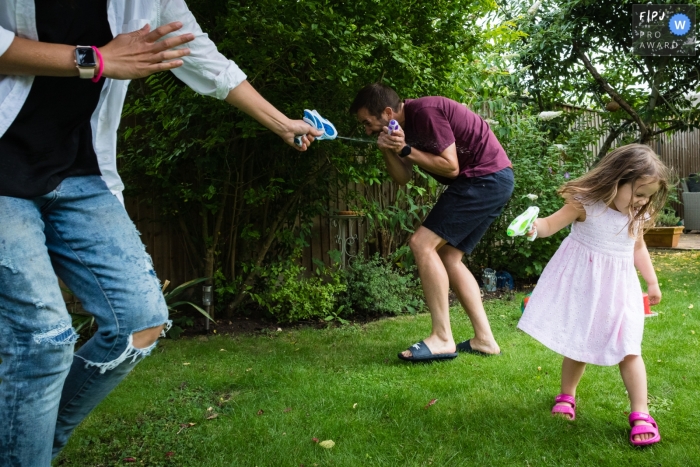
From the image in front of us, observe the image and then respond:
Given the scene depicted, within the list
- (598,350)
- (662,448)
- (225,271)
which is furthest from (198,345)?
(662,448)

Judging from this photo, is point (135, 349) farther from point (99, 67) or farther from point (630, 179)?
point (630, 179)

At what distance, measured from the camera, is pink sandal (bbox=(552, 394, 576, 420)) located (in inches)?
101

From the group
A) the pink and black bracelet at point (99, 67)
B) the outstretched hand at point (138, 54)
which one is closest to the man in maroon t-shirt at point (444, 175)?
the outstretched hand at point (138, 54)

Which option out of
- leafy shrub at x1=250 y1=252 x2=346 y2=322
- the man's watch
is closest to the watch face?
the man's watch

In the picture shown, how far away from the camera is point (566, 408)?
2.58 m

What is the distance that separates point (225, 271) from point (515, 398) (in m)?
2.68

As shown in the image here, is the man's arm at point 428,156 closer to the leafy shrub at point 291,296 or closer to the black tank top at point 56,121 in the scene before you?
the leafy shrub at point 291,296

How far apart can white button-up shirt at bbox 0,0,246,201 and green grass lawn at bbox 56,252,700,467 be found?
1.15 metres

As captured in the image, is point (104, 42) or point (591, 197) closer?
point (104, 42)

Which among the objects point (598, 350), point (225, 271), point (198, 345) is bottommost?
point (198, 345)

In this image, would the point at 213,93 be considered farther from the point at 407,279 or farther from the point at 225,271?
the point at 407,279

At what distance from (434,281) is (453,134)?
883 mm

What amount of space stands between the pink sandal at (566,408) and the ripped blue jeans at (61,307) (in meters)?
1.78

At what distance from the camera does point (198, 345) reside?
3.95 m
